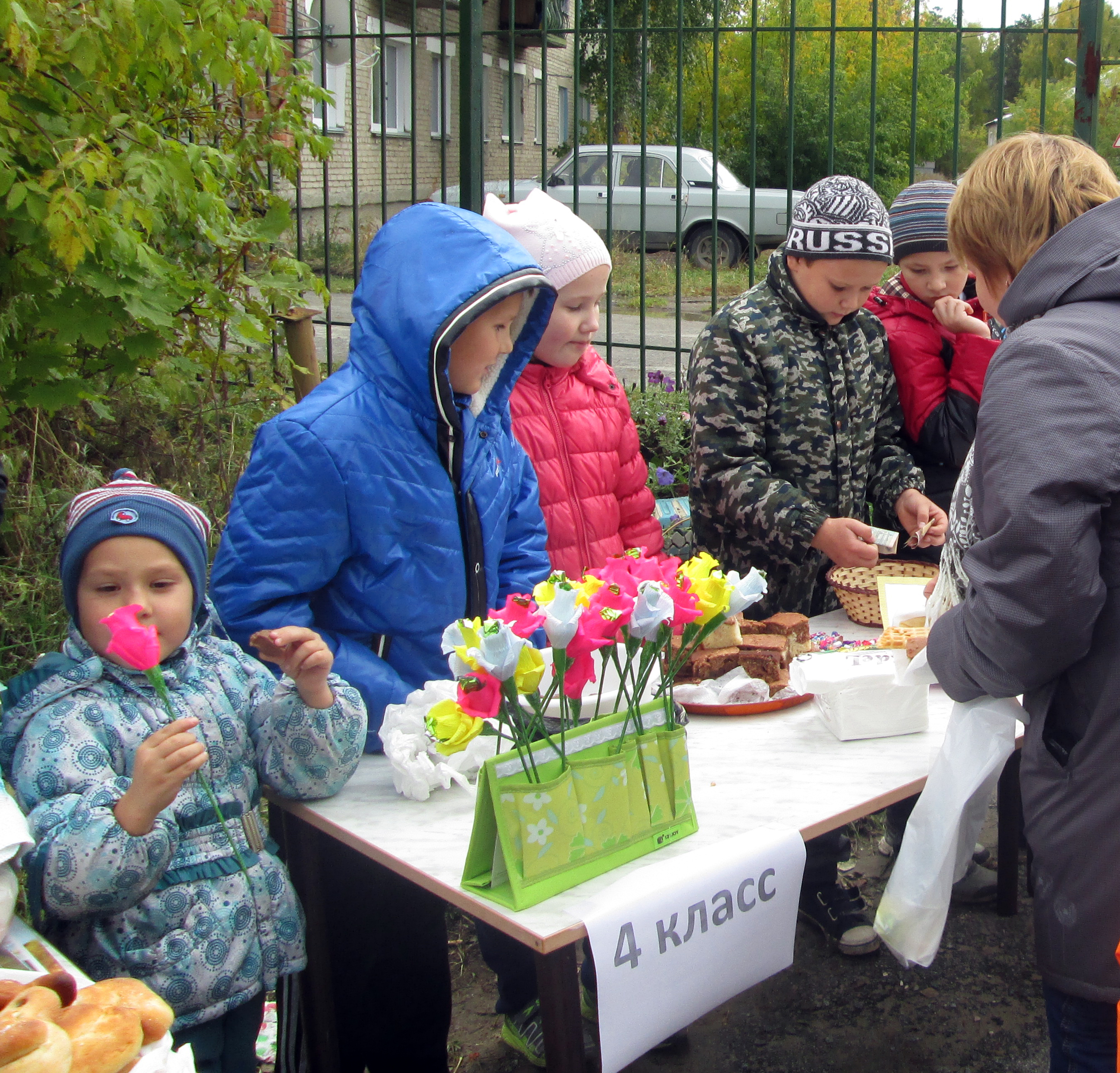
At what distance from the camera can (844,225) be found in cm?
258

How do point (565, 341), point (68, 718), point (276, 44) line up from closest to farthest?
point (68, 718) < point (565, 341) < point (276, 44)

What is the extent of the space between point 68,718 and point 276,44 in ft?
8.11

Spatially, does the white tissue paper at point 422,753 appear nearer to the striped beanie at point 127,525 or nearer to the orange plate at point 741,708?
the striped beanie at point 127,525

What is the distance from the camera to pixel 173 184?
290 cm

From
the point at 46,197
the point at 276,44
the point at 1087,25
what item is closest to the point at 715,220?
the point at 1087,25

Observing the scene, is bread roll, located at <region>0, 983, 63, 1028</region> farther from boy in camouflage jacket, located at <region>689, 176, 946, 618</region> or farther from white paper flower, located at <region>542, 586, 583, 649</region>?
boy in camouflage jacket, located at <region>689, 176, 946, 618</region>

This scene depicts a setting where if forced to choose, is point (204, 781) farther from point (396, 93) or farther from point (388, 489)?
point (396, 93)

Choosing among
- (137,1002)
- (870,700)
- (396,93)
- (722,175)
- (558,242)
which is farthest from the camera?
(396,93)

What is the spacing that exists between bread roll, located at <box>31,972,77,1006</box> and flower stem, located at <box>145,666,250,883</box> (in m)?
0.29

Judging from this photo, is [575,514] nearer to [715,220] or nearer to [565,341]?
[565,341]

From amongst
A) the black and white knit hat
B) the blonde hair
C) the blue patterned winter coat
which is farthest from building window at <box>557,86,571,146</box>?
the blue patterned winter coat

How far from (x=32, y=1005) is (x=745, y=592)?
104 centimetres

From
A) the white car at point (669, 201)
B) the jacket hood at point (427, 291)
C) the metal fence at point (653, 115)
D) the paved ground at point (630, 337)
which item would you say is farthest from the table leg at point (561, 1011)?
the white car at point (669, 201)

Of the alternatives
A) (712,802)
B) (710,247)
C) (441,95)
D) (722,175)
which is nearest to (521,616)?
(712,802)
